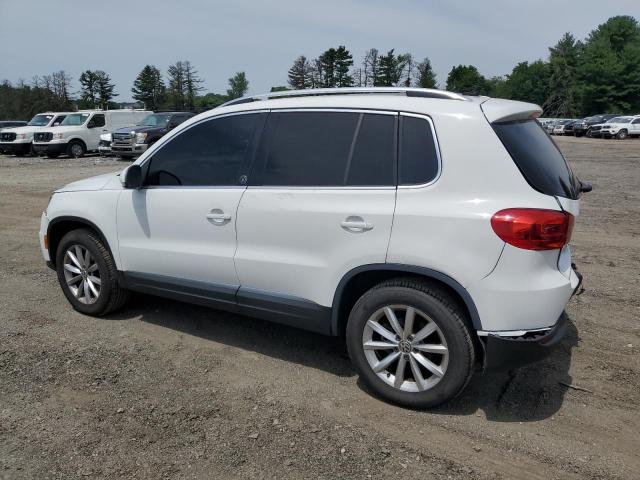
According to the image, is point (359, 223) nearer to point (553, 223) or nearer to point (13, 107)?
point (553, 223)

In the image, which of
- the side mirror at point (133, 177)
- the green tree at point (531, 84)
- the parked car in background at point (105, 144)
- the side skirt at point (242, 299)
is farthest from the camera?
the green tree at point (531, 84)

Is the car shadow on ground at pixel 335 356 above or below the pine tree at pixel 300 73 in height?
below

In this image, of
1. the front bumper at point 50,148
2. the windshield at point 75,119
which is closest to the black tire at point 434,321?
the front bumper at point 50,148

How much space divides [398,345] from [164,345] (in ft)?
6.55

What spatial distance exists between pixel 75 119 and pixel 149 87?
74403mm

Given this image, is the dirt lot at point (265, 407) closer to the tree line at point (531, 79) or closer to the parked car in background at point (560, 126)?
the parked car in background at point (560, 126)

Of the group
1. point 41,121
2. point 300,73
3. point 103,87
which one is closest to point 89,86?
point 103,87

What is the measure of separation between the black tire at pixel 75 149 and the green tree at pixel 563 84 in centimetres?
7902

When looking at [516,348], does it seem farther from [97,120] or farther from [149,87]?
[149,87]

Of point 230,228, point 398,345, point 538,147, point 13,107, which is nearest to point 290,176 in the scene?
point 230,228

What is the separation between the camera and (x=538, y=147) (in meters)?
3.38

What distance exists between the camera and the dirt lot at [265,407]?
2918 millimetres

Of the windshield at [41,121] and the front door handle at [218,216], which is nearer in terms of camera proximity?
the front door handle at [218,216]

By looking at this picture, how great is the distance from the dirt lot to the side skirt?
0.41m
